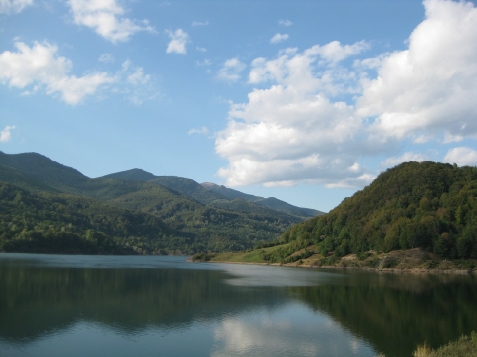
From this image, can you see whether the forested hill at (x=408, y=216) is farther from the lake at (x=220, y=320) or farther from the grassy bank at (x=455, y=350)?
the grassy bank at (x=455, y=350)

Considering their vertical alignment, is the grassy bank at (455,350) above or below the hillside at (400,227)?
below

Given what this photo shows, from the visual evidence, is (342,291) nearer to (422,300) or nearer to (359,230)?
(422,300)

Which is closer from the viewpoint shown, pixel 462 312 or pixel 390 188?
pixel 462 312

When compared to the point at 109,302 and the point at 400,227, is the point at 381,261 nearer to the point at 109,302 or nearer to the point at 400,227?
the point at 400,227

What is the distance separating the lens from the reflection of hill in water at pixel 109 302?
139 ft

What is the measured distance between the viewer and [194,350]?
34375 millimetres

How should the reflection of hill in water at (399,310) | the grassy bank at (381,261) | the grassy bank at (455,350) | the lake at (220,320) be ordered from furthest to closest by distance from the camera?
the grassy bank at (381,261) < the reflection of hill in water at (399,310) < the lake at (220,320) < the grassy bank at (455,350)

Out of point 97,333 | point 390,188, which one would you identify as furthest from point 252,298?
point 390,188

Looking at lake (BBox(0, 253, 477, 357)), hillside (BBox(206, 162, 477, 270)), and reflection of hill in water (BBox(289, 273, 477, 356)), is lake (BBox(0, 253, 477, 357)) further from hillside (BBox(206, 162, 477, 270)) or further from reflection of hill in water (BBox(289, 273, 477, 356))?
hillside (BBox(206, 162, 477, 270))

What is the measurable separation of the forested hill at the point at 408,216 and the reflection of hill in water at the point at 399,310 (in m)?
49.4

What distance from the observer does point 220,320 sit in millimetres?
46750

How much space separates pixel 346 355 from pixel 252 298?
3179 cm

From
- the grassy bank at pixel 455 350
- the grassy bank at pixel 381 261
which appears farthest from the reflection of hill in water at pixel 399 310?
the grassy bank at pixel 381 261

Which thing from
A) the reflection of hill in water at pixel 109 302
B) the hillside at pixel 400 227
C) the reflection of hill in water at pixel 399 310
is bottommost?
the reflection of hill in water at pixel 399 310
